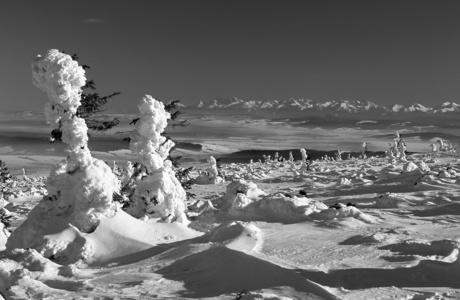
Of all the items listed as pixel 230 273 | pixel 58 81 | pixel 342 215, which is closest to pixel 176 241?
pixel 230 273

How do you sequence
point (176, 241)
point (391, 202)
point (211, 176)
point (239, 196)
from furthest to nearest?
point (211, 176) < point (391, 202) < point (239, 196) < point (176, 241)

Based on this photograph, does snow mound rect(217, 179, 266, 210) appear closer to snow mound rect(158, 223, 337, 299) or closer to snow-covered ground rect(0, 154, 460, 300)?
snow-covered ground rect(0, 154, 460, 300)

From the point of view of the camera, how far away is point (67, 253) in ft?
47.9

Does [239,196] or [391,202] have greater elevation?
[239,196]

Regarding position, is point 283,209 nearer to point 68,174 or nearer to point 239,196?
point 239,196

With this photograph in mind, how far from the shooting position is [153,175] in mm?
21219

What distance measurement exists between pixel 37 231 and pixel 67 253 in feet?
7.04

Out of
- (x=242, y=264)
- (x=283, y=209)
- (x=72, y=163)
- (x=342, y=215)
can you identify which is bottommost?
(x=342, y=215)

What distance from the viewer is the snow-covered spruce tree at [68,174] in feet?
52.3

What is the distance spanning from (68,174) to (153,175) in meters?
5.10

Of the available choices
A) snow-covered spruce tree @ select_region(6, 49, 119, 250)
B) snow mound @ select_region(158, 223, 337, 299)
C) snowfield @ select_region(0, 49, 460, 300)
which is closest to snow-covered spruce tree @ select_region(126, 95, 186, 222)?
snowfield @ select_region(0, 49, 460, 300)

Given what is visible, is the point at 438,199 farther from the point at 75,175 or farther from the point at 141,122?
the point at 75,175

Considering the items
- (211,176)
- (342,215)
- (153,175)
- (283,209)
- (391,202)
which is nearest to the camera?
(153,175)

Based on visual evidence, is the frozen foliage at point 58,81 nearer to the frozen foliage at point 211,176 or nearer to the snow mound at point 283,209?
Answer: the snow mound at point 283,209
